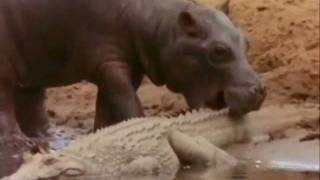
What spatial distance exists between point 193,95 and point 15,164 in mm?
1304

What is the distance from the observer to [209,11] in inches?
305

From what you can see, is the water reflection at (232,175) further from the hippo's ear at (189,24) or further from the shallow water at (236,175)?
the hippo's ear at (189,24)

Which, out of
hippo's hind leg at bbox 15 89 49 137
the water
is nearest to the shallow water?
the water

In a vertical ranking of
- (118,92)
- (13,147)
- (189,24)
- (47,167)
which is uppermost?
(189,24)

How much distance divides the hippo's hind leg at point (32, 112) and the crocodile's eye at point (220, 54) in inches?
54.0

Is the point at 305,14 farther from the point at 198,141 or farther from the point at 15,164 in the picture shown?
the point at 15,164

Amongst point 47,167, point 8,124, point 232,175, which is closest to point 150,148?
point 232,175

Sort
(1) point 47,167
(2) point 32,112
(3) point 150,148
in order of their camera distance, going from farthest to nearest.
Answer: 1. (2) point 32,112
2. (3) point 150,148
3. (1) point 47,167

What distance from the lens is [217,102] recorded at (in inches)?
297

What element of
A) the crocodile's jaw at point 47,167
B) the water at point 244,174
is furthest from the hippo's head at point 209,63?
the crocodile's jaw at point 47,167

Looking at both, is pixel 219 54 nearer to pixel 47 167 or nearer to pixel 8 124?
pixel 8 124

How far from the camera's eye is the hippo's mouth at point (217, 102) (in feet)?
24.6

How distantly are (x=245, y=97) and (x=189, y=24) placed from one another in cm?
67

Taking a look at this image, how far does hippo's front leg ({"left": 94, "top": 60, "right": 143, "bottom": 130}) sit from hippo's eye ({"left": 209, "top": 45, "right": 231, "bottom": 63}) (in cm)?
53
